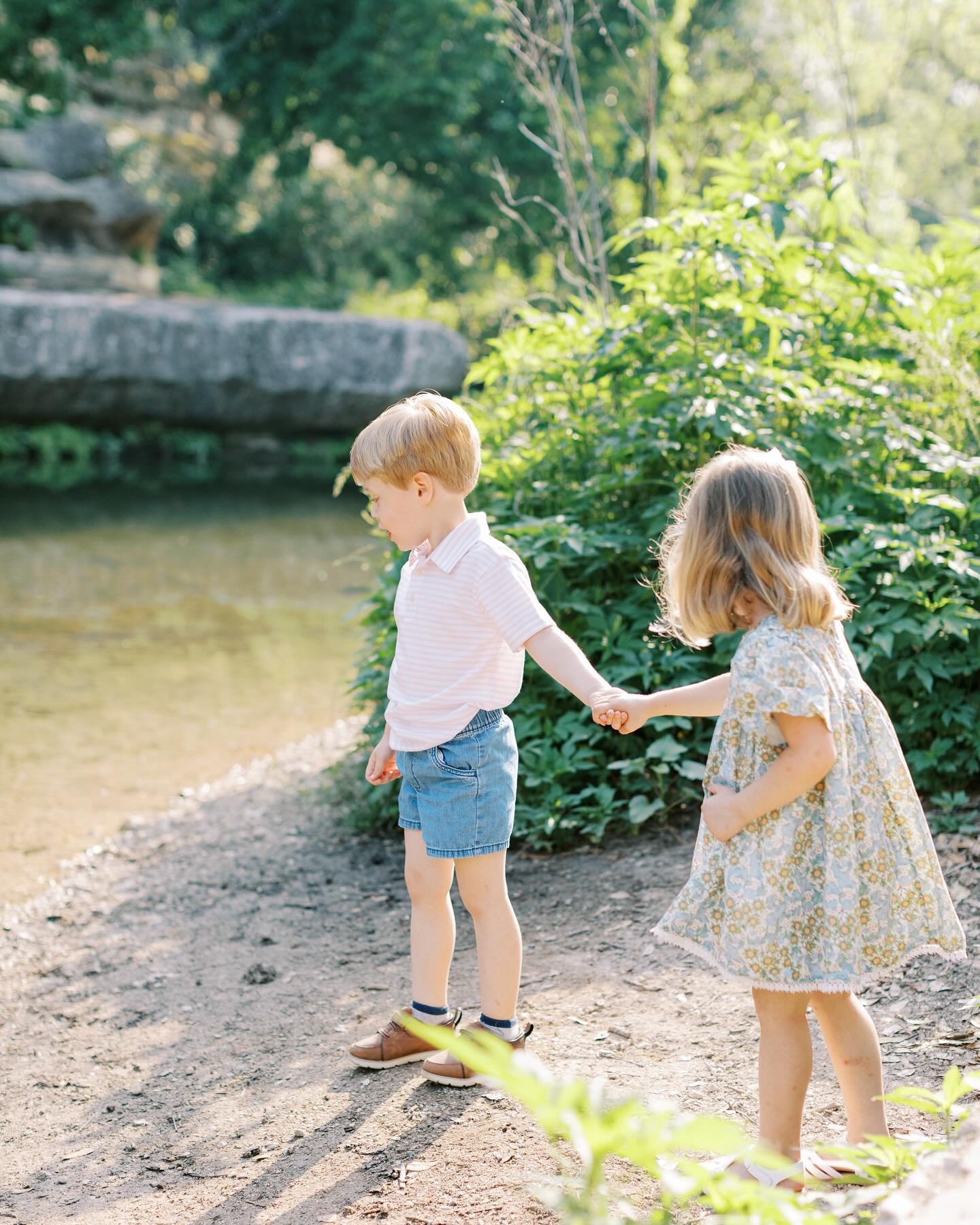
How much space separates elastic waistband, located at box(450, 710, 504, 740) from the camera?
2715 mm

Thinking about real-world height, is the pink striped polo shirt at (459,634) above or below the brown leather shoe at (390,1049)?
above

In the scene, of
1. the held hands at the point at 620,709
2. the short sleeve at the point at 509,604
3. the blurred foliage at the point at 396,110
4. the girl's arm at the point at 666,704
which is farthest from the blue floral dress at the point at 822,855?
the blurred foliage at the point at 396,110

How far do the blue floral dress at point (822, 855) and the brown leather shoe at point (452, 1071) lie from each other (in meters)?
0.81

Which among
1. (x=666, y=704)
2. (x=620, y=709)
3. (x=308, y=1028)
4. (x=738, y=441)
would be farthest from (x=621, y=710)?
(x=738, y=441)

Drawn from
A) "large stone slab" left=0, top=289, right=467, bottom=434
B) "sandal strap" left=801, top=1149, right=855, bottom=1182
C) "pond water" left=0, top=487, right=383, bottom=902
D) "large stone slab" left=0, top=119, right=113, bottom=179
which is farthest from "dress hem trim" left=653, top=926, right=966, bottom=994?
"large stone slab" left=0, top=119, right=113, bottom=179

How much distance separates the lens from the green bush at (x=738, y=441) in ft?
12.6

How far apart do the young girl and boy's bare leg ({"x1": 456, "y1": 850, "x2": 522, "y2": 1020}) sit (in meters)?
0.65

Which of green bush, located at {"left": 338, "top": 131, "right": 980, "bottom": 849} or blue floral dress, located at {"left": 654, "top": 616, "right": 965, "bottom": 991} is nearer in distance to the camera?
blue floral dress, located at {"left": 654, "top": 616, "right": 965, "bottom": 991}

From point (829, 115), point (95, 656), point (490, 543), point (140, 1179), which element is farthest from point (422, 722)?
point (829, 115)

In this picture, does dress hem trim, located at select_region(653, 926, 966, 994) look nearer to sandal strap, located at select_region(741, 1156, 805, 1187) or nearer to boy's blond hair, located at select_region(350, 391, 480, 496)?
sandal strap, located at select_region(741, 1156, 805, 1187)

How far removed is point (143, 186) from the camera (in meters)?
20.9

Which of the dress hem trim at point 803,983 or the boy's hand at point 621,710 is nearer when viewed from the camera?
the dress hem trim at point 803,983

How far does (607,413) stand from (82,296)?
1234cm

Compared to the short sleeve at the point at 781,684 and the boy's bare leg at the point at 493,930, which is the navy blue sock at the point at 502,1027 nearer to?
the boy's bare leg at the point at 493,930
